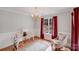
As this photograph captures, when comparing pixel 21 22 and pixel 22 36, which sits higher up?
pixel 21 22

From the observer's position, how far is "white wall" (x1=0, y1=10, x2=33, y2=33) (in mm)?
1380

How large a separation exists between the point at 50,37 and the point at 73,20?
0.36 m

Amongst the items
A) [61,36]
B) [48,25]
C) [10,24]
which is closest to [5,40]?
[10,24]

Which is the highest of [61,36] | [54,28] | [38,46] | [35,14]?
[35,14]

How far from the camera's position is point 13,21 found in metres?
1.40

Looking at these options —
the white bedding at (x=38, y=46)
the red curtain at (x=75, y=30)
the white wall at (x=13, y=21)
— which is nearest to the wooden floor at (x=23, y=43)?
the white bedding at (x=38, y=46)

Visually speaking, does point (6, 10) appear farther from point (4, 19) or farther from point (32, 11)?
point (32, 11)

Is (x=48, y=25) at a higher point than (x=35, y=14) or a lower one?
lower

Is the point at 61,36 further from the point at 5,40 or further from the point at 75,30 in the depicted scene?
the point at 5,40

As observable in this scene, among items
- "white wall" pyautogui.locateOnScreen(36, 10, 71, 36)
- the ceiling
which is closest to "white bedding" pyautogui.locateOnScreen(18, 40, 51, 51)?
"white wall" pyautogui.locateOnScreen(36, 10, 71, 36)
